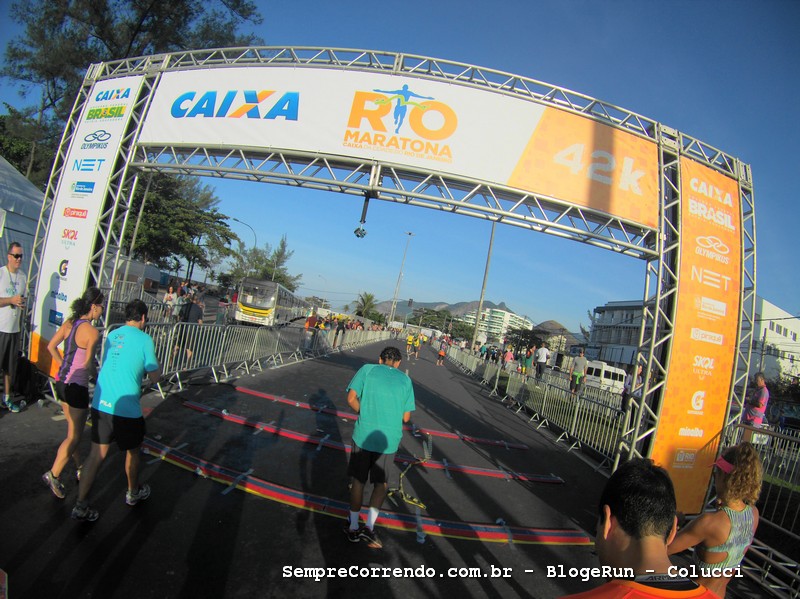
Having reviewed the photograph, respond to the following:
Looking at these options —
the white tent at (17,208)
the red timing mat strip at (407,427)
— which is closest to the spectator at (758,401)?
the red timing mat strip at (407,427)

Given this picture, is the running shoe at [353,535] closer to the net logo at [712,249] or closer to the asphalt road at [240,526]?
the asphalt road at [240,526]

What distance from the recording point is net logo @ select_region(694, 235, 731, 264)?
612 cm

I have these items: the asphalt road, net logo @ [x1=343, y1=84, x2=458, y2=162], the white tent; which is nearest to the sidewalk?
the asphalt road

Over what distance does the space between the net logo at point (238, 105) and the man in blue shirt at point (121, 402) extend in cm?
505

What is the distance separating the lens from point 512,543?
4016 mm

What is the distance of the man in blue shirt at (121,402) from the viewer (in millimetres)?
3230

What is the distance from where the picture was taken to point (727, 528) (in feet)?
7.63

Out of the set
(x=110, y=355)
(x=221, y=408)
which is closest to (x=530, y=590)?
(x=110, y=355)

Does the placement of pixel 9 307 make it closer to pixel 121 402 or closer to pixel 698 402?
pixel 121 402

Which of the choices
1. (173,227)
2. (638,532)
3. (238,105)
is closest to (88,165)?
(238,105)

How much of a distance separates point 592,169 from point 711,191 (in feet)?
6.63

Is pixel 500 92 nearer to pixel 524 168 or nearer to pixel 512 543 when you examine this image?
pixel 524 168

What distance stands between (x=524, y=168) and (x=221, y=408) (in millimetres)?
6562

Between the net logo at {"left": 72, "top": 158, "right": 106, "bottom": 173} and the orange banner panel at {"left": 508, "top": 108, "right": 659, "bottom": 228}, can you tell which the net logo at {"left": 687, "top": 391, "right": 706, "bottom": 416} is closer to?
the orange banner panel at {"left": 508, "top": 108, "right": 659, "bottom": 228}
